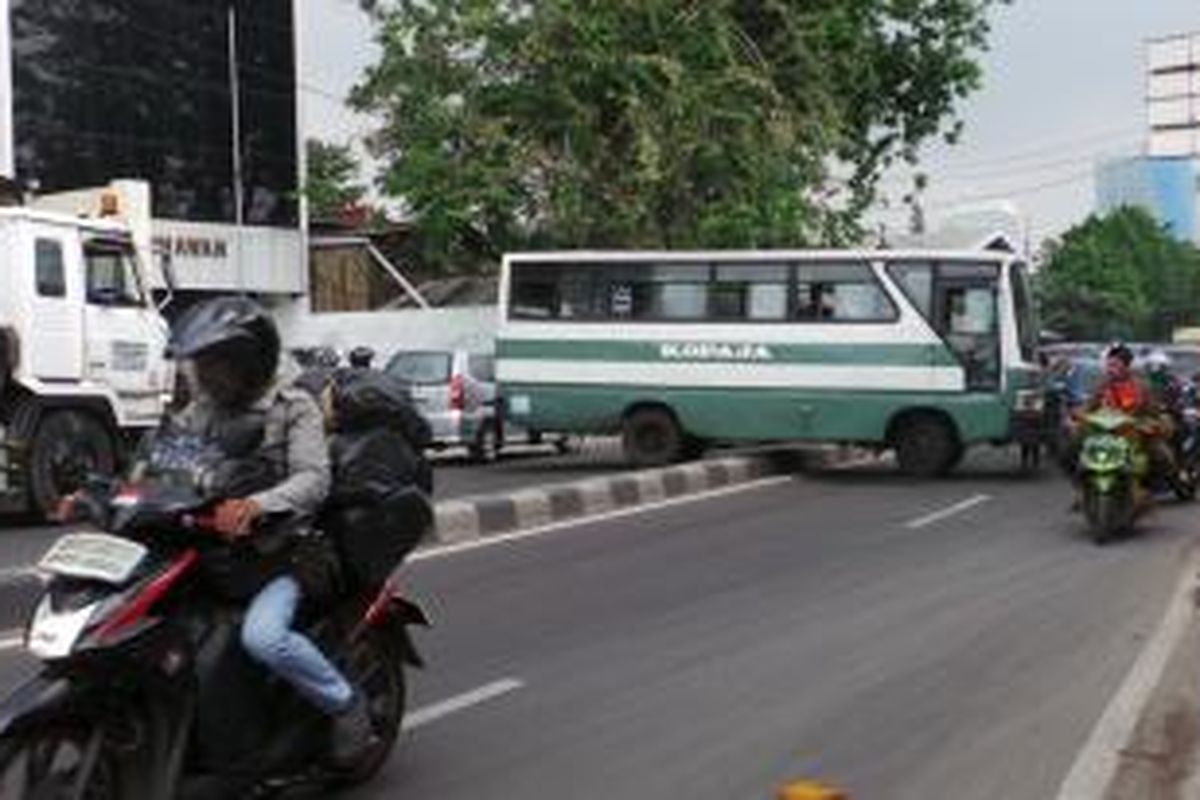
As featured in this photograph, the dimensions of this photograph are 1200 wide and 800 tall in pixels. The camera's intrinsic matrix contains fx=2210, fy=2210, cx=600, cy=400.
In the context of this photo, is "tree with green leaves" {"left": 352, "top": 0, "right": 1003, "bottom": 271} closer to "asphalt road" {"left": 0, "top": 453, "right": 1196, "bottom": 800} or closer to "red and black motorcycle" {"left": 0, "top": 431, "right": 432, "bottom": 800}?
"asphalt road" {"left": 0, "top": 453, "right": 1196, "bottom": 800}

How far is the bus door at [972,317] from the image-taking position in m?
24.5

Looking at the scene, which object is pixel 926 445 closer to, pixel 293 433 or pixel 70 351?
pixel 70 351

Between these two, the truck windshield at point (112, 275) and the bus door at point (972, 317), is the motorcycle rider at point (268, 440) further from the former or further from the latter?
the bus door at point (972, 317)

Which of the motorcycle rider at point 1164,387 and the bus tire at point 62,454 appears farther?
the motorcycle rider at point 1164,387

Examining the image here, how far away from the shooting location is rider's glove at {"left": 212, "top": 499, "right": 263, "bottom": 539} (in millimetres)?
6438

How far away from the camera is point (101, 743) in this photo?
6223 mm

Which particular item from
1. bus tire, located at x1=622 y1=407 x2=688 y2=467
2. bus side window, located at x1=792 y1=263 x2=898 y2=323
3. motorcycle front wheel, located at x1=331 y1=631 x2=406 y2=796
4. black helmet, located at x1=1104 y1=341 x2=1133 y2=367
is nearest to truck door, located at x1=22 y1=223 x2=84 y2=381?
black helmet, located at x1=1104 y1=341 x2=1133 y2=367

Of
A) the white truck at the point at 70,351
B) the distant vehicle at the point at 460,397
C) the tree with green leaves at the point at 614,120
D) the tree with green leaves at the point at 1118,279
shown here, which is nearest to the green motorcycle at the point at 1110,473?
the white truck at the point at 70,351

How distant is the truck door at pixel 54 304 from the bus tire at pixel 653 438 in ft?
29.4

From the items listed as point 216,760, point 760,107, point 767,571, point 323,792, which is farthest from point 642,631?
point 760,107

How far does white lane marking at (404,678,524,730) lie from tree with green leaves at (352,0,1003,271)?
2398 centimetres

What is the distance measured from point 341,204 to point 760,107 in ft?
65.8

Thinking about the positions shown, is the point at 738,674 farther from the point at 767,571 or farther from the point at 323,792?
the point at 767,571

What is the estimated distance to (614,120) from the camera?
35281 millimetres
